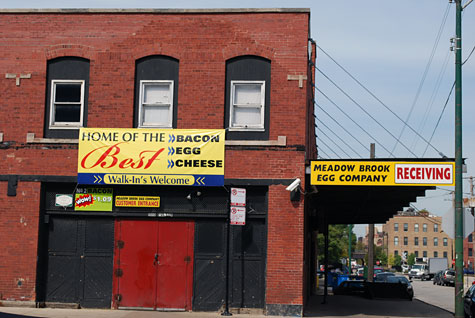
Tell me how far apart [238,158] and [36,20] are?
6.98 m

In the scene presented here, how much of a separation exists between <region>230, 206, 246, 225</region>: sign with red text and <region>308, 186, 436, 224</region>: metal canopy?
2.16 meters

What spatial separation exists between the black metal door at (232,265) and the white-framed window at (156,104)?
3094 millimetres

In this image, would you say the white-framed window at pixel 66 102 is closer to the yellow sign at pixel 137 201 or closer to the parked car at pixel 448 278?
the yellow sign at pixel 137 201

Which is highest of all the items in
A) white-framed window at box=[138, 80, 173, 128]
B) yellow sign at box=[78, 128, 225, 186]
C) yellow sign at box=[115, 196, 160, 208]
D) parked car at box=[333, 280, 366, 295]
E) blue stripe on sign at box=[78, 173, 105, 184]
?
white-framed window at box=[138, 80, 173, 128]

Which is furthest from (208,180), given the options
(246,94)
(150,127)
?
(246,94)

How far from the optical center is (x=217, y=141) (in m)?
17.4

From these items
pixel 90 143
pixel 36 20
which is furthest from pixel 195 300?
pixel 36 20

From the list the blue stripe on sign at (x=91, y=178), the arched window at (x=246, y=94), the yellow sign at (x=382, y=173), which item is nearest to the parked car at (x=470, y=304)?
the yellow sign at (x=382, y=173)

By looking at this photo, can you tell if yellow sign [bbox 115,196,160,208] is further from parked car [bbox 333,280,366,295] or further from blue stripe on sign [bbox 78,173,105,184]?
parked car [bbox 333,280,366,295]

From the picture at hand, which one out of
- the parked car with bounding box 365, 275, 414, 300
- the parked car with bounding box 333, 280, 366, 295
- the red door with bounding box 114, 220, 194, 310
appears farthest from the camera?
the parked car with bounding box 333, 280, 366, 295

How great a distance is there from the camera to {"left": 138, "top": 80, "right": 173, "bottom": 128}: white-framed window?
59.0ft

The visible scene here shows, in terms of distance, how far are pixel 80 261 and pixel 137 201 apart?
2293 mm

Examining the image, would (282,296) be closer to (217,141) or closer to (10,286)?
(217,141)

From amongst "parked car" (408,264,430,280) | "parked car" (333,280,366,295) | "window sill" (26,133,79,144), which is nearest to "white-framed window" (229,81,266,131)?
"window sill" (26,133,79,144)
